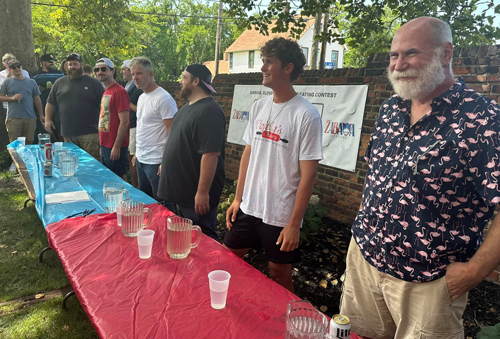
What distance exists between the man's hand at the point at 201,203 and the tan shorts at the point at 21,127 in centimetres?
600

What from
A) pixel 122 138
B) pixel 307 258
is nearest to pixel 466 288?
pixel 307 258

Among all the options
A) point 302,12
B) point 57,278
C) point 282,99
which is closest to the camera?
point 282,99

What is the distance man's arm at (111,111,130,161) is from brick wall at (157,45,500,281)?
253cm

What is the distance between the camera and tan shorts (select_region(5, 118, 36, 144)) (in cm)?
659

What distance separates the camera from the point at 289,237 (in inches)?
76.7

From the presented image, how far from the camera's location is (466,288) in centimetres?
123

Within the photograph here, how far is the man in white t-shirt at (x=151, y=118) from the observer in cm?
347

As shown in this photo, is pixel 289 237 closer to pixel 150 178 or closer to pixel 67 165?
pixel 150 178

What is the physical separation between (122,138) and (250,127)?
2570mm

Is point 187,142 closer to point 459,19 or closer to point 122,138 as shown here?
point 122,138

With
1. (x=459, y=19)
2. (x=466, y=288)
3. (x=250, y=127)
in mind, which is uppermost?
(x=459, y=19)

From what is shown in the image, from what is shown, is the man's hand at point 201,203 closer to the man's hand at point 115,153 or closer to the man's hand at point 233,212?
the man's hand at point 233,212

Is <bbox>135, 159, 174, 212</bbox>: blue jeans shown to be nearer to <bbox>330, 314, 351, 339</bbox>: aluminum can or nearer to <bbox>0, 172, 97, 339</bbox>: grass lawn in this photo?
<bbox>0, 172, 97, 339</bbox>: grass lawn

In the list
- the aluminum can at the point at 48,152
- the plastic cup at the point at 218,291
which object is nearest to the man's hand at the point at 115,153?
the aluminum can at the point at 48,152
